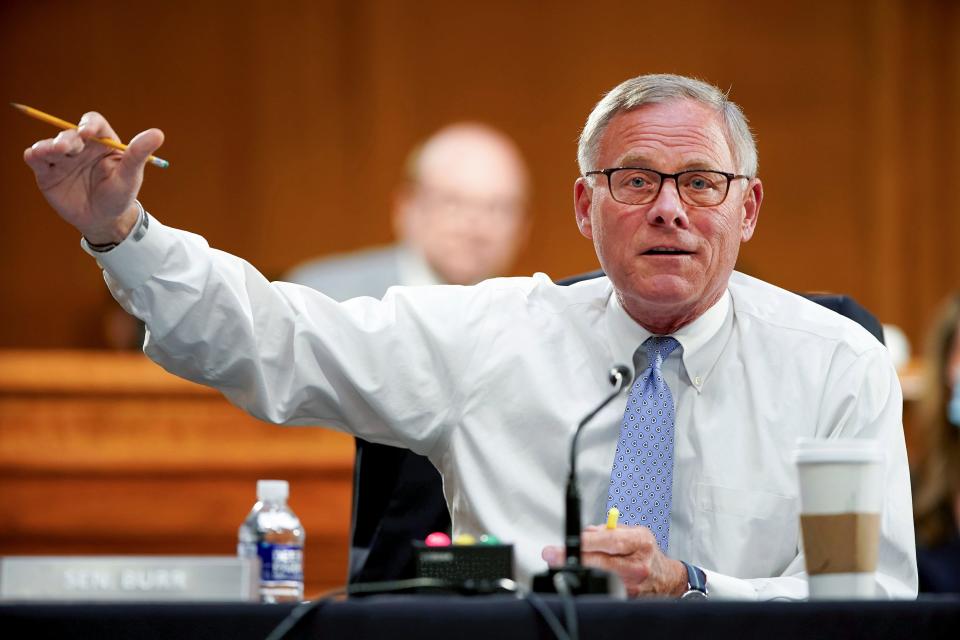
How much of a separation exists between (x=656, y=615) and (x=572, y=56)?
4.40 metres

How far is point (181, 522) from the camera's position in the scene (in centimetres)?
358

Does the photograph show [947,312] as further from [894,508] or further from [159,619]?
[159,619]

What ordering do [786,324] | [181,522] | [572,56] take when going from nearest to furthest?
[786,324], [181,522], [572,56]

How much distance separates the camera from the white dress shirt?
6.16 ft

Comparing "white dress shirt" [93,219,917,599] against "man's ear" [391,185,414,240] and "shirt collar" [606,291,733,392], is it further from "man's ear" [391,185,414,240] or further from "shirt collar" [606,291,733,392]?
"man's ear" [391,185,414,240]

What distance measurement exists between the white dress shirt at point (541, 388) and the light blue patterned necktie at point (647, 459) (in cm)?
4

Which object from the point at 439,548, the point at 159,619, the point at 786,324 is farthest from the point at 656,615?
the point at 786,324

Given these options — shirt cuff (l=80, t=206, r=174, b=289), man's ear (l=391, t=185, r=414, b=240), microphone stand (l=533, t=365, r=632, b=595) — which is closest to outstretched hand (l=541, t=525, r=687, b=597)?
microphone stand (l=533, t=365, r=632, b=595)

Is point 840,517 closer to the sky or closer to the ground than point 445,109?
closer to the ground

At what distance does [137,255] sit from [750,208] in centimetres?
92

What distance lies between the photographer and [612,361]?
2.08m

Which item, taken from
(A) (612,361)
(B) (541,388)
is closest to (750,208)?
Answer: (A) (612,361)

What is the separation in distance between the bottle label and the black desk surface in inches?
29.9

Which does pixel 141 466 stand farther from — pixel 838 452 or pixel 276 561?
pixel 838 452
